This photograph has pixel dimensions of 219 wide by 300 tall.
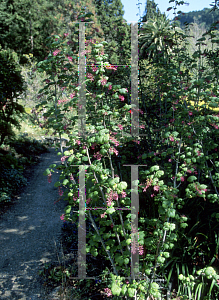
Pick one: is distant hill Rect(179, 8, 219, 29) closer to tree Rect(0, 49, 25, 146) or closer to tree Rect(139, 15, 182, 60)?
tree Rect(139, 15, 182, 60)

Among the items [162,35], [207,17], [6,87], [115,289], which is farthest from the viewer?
[207,17]

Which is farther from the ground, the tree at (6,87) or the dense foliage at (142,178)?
the tree at (6,87)

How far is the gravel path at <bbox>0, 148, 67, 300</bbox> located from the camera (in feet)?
8.29

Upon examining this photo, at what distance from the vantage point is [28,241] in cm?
333

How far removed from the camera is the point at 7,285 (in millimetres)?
2559

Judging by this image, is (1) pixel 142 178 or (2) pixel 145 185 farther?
(1) pixel 142 178

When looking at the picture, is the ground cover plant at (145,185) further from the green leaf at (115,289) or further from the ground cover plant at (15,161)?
the ground cover plant at (15,161)

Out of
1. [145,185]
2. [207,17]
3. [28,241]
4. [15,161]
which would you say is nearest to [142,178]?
[145,185]

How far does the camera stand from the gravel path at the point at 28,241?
99.4 inches

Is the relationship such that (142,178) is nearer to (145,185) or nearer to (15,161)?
(145,185)

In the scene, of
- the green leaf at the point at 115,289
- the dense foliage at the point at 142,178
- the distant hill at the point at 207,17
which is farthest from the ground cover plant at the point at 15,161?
the distant hill at the point at 207,17

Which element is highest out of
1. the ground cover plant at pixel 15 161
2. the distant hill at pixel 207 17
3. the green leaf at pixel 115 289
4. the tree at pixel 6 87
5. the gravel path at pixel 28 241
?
the distant hill at pixel 207 17

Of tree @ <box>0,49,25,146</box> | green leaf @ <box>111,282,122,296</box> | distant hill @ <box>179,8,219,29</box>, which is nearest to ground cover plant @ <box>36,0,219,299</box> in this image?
green leaf @ <box>111,282,122,296</box>

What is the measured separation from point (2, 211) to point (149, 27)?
13.6 ft
